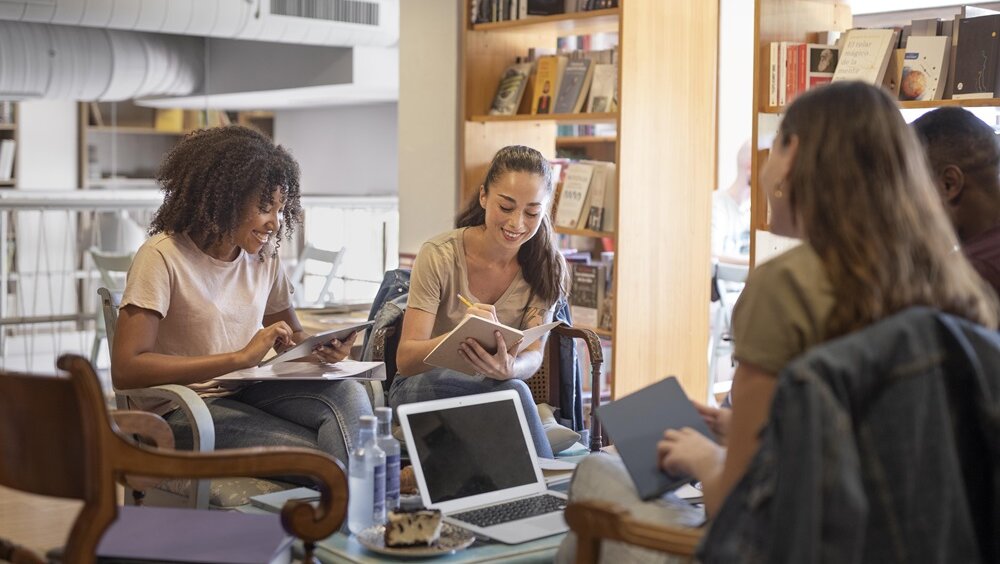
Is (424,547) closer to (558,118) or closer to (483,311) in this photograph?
(483,311)

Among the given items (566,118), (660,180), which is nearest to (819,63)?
(660,180)

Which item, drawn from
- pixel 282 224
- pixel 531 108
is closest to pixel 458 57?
pixel 531 108

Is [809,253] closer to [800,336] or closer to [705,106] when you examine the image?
[800,336]

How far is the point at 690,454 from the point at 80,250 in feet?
27.0

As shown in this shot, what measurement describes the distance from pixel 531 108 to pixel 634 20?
67cm

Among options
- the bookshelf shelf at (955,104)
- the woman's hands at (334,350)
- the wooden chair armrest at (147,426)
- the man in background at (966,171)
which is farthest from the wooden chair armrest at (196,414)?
the bookshelf shelf at (955,104)

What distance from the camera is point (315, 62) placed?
8430 mm

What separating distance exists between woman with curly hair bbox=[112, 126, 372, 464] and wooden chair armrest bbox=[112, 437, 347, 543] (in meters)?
0.86

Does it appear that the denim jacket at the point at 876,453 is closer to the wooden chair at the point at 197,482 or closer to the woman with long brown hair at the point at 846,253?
the woman with long brown hair at the point at 846,253

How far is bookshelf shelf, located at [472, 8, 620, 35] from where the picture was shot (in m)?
4.16

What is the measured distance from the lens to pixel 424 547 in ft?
6.40

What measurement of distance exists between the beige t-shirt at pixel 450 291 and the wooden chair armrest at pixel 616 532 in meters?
1.47

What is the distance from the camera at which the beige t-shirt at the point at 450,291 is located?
9.77ft

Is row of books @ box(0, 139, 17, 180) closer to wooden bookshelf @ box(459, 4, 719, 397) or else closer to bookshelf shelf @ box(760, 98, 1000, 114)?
wooden bookshelf @ box(459, 4, 719, 397)
